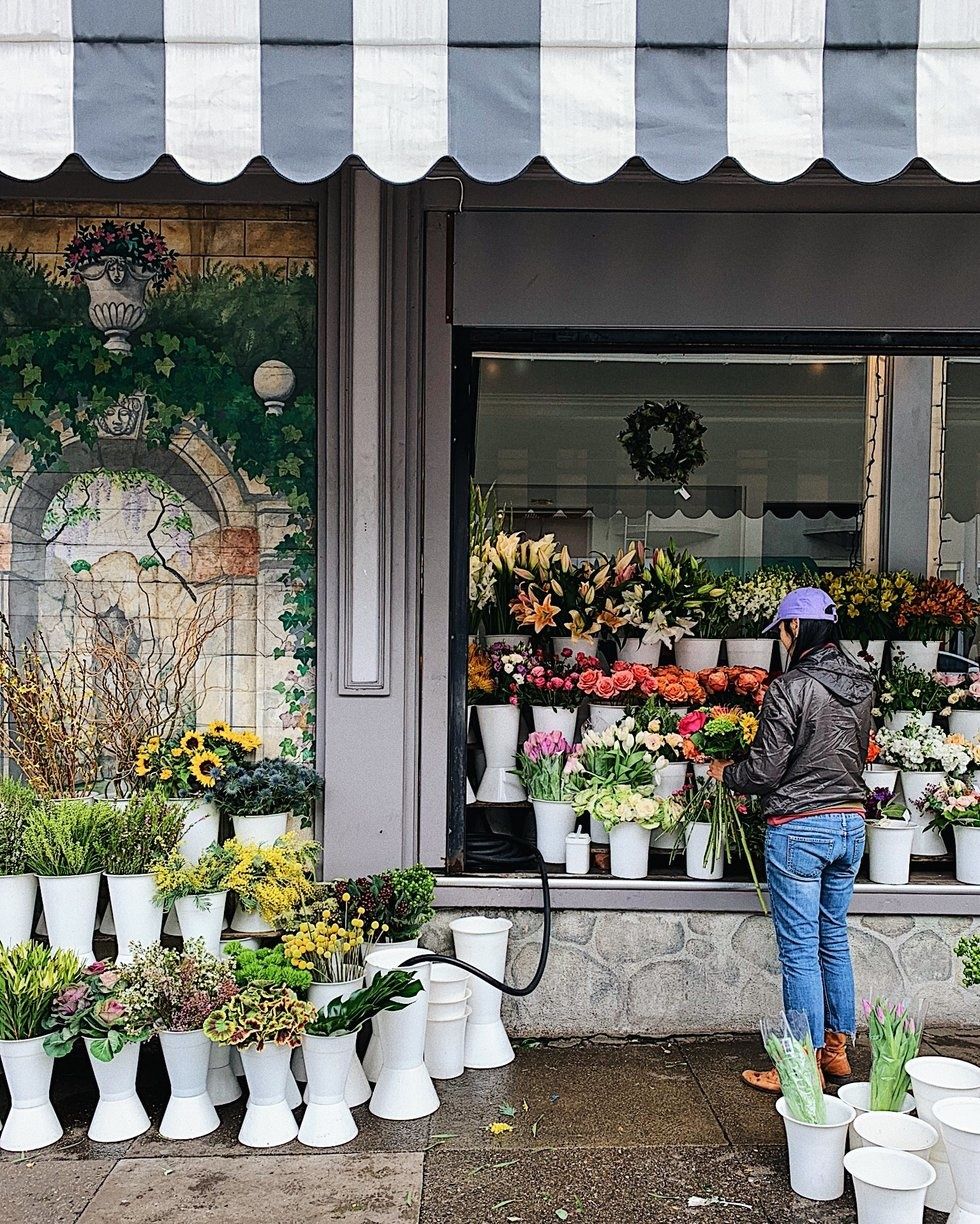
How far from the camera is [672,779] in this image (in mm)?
5254

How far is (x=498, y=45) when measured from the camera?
10.2 ft

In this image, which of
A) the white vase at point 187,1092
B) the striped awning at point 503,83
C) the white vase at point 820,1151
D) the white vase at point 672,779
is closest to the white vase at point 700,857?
the white vase at point 672,779

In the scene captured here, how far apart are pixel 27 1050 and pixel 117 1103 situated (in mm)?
359

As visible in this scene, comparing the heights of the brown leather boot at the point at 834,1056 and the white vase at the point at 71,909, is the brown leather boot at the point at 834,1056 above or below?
below

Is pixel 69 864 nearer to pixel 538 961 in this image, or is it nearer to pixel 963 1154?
pixel 538 961

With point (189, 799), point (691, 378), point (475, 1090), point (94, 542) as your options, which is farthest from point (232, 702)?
point (691, 378)

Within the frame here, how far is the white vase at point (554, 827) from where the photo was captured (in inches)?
204

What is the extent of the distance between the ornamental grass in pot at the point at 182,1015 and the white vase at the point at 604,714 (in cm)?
224

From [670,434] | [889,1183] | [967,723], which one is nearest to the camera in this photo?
[889,1183]

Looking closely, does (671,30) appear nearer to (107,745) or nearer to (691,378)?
(107,745)

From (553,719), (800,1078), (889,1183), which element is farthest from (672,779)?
(889,1183)

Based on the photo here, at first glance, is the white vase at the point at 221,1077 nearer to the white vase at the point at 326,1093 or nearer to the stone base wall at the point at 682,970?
the white vase at the point at 326,1093

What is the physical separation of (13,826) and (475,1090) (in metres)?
1.99

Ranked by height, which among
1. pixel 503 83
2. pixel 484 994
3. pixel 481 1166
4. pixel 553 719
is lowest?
pixel 481 1166
